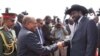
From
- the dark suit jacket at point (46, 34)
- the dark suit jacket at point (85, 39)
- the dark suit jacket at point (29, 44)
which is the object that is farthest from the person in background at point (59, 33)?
the dark suit jacket at point (29, 44)

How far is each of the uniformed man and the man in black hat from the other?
4.67ft

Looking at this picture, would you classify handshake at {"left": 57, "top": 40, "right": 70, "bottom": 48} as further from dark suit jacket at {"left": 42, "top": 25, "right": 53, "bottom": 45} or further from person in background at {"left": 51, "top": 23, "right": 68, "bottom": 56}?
person in background at {"left": 51, "top": 23, "right": 68, "bottom": 56}

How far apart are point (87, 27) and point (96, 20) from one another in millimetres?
334

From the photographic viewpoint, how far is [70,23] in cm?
1573

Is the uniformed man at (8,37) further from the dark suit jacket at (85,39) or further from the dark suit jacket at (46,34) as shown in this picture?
the dark suit jacket at (46,34)

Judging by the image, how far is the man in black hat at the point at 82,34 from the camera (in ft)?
26.0

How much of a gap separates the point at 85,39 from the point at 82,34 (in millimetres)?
119

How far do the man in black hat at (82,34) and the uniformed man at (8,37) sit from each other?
1.42 meters

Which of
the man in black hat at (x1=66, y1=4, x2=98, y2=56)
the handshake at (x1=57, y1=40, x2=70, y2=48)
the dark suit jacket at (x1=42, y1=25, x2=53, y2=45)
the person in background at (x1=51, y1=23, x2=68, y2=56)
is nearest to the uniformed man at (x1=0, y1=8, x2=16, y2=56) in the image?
the handshake at (x1=57, y1=40, x2=70, y2=48)

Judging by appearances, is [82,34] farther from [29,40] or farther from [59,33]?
[59,33]

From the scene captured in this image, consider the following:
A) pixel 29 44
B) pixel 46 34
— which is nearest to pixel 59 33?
pixel 46 34

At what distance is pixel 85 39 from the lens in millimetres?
8086

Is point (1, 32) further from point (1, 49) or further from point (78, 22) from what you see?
point (78, 22)

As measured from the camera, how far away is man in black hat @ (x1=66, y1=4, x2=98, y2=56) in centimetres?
792
